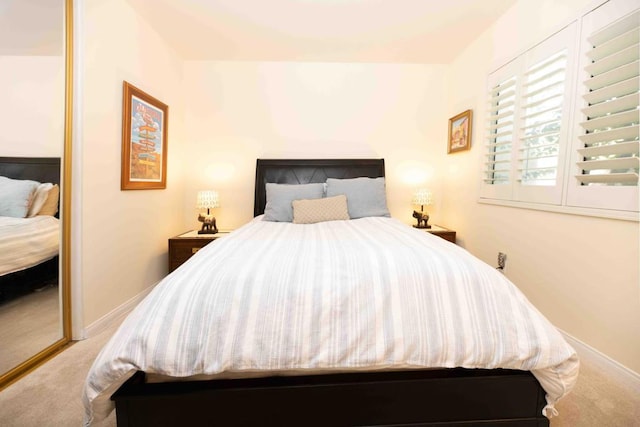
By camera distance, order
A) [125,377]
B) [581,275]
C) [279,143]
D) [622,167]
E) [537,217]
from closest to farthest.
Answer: [125,377] < [622,167] < [581,275] < [537,217] < [279,143]

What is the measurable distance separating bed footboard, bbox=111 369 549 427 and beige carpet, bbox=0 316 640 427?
411 millimetres

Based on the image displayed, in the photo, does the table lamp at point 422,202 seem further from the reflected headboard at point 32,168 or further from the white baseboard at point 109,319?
the reflected headboard at point 32,168

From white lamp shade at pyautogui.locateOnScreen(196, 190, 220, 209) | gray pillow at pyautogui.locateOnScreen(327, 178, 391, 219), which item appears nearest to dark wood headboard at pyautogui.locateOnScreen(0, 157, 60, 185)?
white lamp shade at pyautogui.locateOnScreen(196, 190, 220, 209)

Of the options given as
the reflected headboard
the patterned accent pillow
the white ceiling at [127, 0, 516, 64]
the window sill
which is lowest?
the patterned accent pillow

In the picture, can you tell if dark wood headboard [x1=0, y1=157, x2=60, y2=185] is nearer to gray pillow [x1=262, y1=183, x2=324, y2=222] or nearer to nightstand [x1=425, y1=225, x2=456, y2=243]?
gray pillow [x1=262, y1=183, x2=324, y2=222]

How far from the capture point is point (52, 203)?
5.76 feet

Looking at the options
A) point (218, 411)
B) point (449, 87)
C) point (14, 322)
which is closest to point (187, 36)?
point (14, 322)

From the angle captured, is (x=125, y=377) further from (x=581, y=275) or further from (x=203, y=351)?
(x=581, y=275)

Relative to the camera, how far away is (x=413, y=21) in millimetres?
2596

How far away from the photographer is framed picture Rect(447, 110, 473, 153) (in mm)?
3006

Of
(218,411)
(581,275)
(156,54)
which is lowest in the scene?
(218,411)

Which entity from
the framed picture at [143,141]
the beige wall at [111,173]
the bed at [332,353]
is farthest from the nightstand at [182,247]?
the bed at [332,353]

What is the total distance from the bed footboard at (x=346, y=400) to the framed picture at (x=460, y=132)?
2.46m

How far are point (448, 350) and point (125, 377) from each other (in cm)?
115
